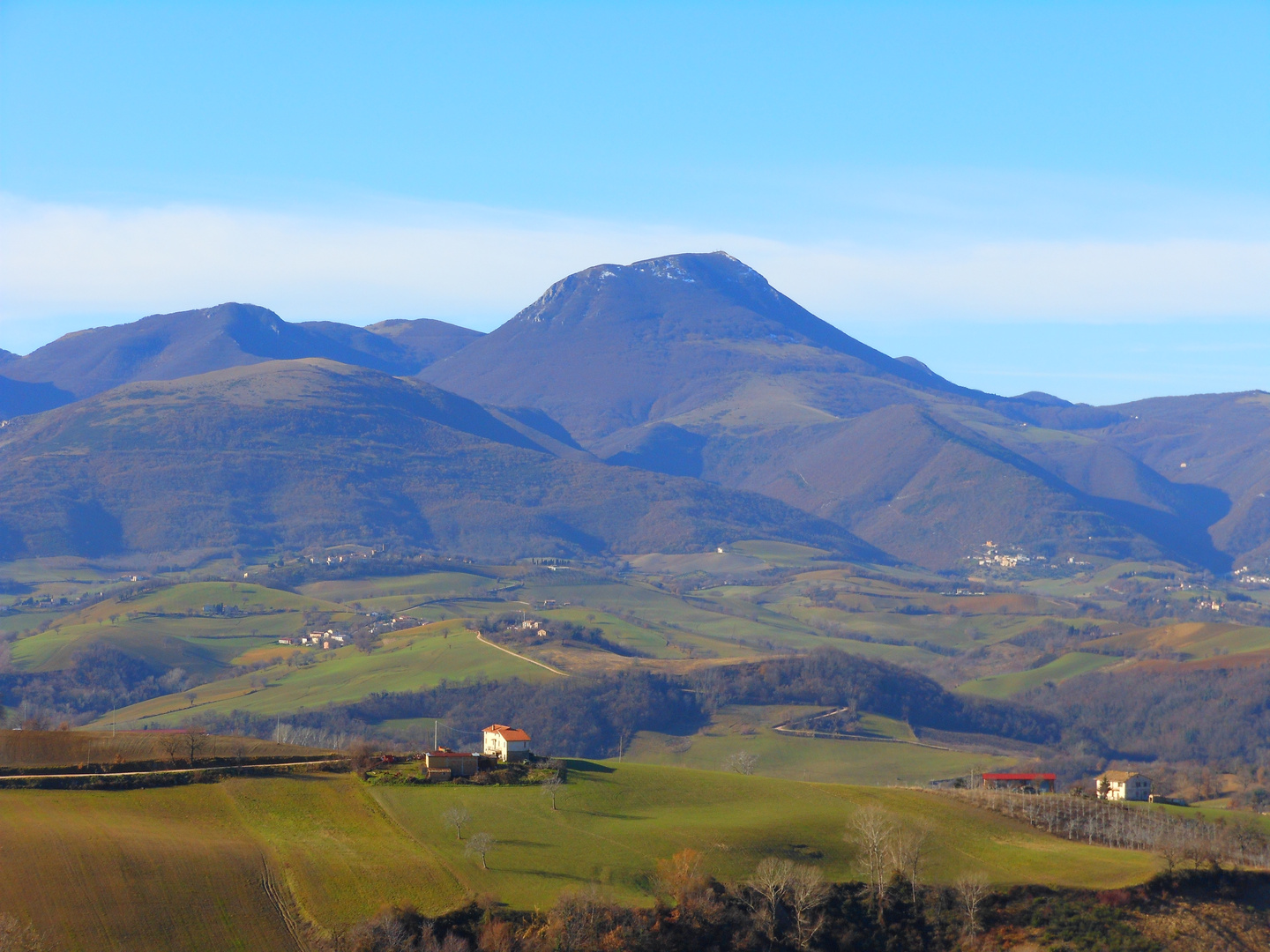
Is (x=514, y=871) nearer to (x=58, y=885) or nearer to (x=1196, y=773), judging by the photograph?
(x=58, y=885)

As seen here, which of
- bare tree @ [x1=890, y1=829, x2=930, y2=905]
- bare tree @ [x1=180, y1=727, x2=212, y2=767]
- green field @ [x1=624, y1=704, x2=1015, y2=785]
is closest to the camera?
bare tree @ [x1=890, y1=829, x2=930, y2=905]

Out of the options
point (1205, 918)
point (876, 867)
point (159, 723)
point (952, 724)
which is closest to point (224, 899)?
point (876, 867)

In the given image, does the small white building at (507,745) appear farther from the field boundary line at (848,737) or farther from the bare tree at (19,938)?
the field boundary line at (848,737)

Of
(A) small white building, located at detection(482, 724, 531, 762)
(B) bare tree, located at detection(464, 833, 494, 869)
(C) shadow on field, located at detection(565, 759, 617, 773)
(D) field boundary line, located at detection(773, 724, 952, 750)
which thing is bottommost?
(D) field boundary line, located at detection(773, 724, 952, 750)

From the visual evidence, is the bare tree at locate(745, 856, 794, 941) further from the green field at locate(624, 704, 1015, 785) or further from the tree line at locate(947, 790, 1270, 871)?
the green field at locate(624, 704, 1015, 785)

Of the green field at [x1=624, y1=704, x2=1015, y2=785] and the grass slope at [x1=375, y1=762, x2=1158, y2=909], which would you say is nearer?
the grass slope at [x1=375, y1=762, x2=1158, y2=909]

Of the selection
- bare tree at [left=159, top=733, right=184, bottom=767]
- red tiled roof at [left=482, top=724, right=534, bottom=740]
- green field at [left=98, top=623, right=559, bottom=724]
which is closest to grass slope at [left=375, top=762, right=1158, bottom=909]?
red tiled roof at [left=482, top=724, right=534, bottom=740]

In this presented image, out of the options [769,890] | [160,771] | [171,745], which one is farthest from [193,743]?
[769,890]
